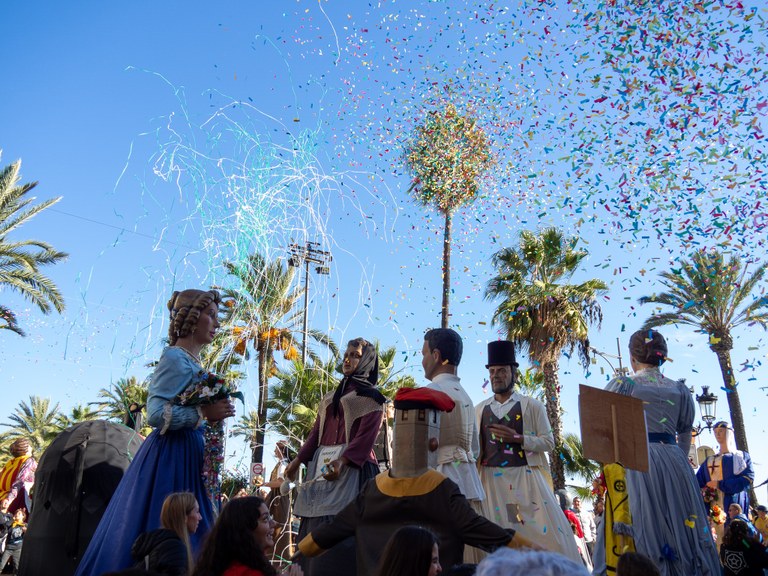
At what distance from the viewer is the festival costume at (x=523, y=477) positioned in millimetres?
5133

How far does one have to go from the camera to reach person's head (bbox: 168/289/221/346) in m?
5.02

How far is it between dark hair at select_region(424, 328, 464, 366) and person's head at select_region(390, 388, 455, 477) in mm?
950

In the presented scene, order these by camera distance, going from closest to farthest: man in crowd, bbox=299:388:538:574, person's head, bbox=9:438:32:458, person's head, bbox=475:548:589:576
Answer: person's head, bbox=475:548:589:576
man in crowd, bbox=299:388:538:574
person's head, bbox=9:438:32:458

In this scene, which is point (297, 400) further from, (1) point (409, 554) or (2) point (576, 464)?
(1) point (409, 554)

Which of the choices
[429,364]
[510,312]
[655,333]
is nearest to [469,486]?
[429,364]

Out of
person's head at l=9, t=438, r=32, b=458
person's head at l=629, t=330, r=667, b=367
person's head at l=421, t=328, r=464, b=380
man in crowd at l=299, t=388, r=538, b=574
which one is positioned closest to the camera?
man in crowd at l=299, t=388, r=538, b=574

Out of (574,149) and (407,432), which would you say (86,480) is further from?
(574,149)

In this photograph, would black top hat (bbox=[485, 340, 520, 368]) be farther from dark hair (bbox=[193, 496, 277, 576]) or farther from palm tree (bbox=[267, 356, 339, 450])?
palm tree (bbox=[267, 356, 339, 450])

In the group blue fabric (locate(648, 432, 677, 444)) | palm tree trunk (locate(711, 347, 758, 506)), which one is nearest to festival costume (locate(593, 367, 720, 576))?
blue fabric (locate(648, 432, 677, 444))

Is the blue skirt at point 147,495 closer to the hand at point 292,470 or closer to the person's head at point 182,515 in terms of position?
the person's head at point 182,515

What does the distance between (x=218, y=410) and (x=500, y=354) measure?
2.36 meters

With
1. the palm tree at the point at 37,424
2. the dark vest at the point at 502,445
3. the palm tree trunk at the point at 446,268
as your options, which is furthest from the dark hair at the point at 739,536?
the palm tree at the point at 37,424

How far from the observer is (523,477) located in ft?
17.7

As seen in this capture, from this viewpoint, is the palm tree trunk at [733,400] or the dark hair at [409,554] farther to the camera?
the palm tree trunk at [733,400]
